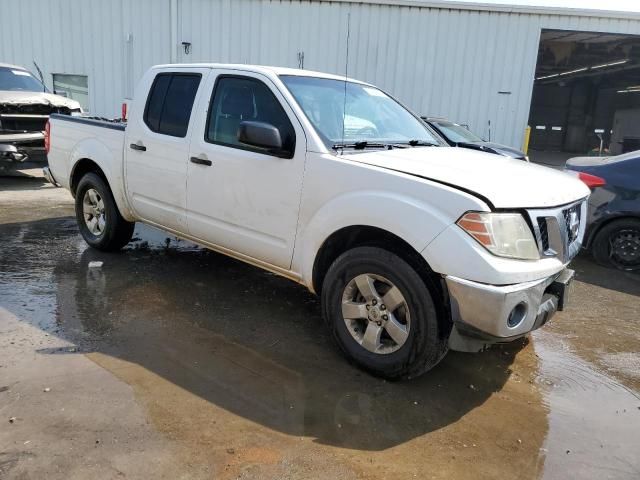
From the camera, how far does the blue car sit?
607 centimetres

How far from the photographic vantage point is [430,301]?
3.00 m

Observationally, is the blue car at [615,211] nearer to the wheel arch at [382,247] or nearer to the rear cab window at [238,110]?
the wheel arch at [382,247]

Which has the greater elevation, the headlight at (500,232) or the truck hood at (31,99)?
the truck hood at (31,99)

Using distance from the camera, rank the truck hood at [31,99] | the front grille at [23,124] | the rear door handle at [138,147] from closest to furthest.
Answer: the rear door handle at [138,147] → the front grille at [23,124] → the truck hood at [31,99]

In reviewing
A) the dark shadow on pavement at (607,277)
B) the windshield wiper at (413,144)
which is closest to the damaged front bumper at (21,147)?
the windshield wiper at (413,144)

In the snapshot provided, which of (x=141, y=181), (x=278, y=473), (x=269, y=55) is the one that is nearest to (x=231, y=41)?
(x=269, y=55)

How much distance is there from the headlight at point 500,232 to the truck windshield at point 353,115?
1154mm

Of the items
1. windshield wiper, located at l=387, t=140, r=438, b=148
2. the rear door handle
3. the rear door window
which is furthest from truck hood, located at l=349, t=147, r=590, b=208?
the rear door handle

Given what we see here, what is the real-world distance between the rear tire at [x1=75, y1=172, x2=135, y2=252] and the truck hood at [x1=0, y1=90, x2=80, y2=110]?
5.07 meters

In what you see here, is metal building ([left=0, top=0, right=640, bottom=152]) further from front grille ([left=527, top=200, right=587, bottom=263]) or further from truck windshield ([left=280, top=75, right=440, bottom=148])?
front grille ([left=527, top=200, right=587, bottom=263])

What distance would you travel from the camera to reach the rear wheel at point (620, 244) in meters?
6.17

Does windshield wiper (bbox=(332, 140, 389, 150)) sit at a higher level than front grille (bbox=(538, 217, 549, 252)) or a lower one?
higher

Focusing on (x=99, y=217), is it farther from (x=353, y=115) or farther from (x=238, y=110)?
(x=353, y=115)

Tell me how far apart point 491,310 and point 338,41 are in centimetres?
1346
